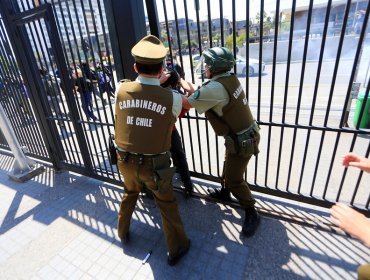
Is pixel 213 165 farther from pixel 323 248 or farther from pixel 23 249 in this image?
pixel 23 249

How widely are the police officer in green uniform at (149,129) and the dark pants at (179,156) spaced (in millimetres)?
896

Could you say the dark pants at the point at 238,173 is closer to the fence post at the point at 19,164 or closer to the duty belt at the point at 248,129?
the duty belt at the point at 248,129

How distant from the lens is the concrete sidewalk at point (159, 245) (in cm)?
246

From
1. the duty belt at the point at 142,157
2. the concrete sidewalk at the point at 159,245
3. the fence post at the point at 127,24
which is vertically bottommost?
the concrete sidewalk at the point at 159,245

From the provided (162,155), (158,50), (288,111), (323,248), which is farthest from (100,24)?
(288,111)

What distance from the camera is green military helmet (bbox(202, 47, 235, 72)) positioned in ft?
7.74

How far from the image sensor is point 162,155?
7.82ft

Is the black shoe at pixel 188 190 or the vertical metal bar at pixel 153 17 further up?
the vertical metal bar at pixel 153 17

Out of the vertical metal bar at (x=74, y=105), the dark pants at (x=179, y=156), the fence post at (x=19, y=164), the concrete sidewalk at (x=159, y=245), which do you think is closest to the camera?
the concrete sidewalk at (x=159, y=245)

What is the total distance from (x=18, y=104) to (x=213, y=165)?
3.84 metres

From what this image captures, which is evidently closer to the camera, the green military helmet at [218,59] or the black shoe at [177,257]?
the green military helmet at [218,59]

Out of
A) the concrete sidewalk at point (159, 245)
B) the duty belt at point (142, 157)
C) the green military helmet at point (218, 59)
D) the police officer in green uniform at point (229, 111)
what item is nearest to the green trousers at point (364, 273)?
the concrete sidewalk at point (159, 245)

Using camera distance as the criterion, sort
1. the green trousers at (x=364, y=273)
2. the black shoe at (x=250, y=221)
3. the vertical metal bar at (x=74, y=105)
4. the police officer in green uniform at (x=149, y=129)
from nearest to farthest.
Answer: the green trousers at (x=364, y=273)
the police officer in green uniform at (x=149, y=129)
the black shoe at (x=250, y=221)
the vertical metal bar at (x=74, y=105)

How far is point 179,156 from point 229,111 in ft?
3.88
